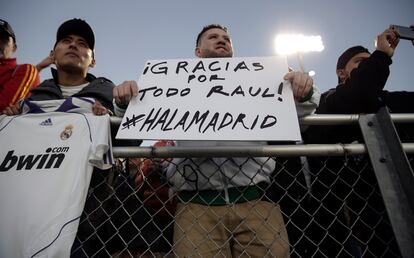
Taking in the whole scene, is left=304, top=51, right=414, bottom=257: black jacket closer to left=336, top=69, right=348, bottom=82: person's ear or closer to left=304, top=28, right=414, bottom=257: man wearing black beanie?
left=304, top=28, right=414, bottom=257: man wearing black beanie

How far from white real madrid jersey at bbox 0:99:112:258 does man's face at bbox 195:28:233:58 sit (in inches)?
51.6

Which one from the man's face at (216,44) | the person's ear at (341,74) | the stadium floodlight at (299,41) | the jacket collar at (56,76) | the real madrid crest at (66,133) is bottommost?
the real madrid crest at (66,133)

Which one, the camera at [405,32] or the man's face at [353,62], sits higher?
the man's face at [353,62]

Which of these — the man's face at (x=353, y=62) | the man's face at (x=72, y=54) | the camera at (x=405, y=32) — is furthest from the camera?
the man's face at (x=353, y=62)

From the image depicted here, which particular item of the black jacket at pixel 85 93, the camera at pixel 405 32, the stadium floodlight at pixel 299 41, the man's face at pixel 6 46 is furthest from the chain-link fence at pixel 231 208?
the stadium floodlight at pixel 299 41

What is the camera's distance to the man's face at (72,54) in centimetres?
239

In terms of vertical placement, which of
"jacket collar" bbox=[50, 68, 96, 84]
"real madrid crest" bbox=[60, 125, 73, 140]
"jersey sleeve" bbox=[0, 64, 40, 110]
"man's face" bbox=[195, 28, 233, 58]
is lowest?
"real madrid crest" bbox=[60, 125, 73, 140]

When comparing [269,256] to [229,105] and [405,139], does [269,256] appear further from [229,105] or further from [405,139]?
[405,139]

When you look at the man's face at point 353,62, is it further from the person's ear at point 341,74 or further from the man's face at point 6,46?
the man's face at point 6,46

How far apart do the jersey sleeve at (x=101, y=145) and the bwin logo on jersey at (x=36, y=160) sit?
0.15m

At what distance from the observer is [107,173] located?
160 cm

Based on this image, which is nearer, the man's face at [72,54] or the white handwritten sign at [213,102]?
the white handwritten sign at [213,102]

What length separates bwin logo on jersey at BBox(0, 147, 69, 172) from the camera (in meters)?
1.34

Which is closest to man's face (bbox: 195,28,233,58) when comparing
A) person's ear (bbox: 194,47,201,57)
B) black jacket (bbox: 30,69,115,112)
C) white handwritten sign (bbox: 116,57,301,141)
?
person's ear (bbox: 194,47,201,57)
